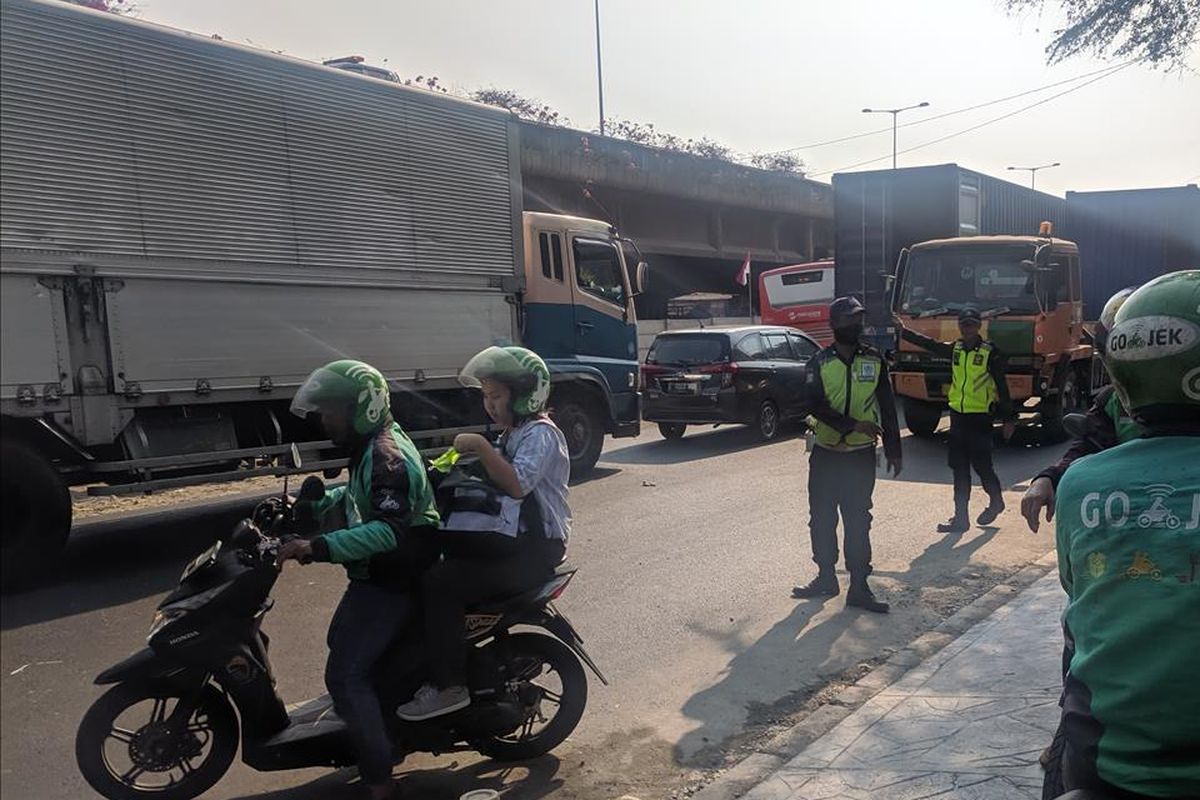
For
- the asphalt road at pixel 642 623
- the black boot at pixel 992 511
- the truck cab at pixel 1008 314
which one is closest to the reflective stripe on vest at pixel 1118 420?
the asphalt road at pixel 642 623

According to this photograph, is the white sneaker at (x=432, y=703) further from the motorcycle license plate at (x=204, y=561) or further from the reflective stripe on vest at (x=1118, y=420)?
the reflective stripe on vest at (x=1118, y=420)

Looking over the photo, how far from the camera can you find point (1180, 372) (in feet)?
5.54

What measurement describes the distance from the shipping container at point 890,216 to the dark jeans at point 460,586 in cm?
1159

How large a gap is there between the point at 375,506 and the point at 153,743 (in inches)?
44.8

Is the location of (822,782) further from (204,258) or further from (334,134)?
(334,134)

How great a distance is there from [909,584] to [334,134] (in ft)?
19.0

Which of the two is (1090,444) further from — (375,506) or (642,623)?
(642,623)

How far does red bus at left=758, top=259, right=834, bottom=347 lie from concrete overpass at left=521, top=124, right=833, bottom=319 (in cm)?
382

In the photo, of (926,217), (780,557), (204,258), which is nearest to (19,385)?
(204,258)

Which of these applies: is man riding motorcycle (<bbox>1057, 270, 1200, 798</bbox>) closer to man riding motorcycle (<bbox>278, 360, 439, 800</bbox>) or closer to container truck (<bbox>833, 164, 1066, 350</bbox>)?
man riding motorcycle (<bbox>278, 360, 439, 800</bbox>)

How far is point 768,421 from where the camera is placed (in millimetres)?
13312

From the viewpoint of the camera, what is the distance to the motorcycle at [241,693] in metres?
3.07

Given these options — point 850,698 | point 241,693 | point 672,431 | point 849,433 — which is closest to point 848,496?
point 849,433

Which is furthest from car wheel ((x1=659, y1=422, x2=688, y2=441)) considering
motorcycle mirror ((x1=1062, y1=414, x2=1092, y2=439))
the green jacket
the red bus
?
the green jacket
